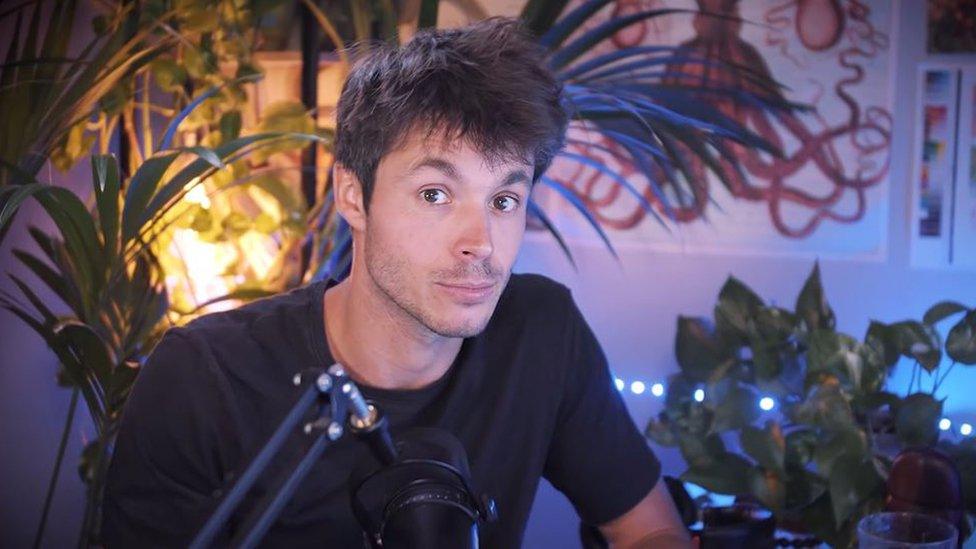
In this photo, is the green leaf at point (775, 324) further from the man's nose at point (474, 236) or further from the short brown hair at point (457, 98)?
the man's nose at point (474, 236)

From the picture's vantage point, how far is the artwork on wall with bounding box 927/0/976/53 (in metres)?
2.19

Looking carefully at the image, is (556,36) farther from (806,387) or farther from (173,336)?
(173,336)

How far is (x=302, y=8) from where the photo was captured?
2.67m

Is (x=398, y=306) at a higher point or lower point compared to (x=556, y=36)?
lower

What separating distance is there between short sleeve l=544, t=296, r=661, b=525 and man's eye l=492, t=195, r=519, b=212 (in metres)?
0.32

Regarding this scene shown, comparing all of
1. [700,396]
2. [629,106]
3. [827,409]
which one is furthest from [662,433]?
[629,106]

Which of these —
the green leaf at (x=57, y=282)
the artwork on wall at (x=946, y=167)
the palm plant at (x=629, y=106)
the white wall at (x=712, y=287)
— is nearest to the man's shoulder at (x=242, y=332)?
the palm plant at (x=629, y=106)

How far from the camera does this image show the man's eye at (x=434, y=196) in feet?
4.59

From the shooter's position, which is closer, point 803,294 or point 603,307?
point 803,294

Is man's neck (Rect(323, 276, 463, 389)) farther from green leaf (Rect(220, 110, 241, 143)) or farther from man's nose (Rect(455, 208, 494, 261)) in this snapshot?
green leaf (Rect(220, 110, 241, 143))

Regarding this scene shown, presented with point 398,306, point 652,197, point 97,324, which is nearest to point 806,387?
point 652,197

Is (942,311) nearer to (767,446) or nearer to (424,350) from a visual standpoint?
(767,446)

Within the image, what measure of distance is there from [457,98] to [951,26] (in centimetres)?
129

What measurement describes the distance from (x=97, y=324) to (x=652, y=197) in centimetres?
121
